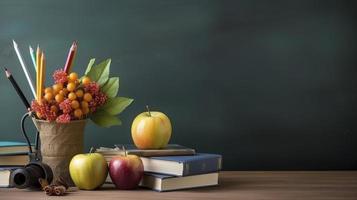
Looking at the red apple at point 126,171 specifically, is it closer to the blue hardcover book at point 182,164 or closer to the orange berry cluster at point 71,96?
the blue hardcover book at point 182,164

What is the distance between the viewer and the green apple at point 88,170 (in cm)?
136

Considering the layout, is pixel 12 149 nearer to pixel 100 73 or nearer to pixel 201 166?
pixel 100 73

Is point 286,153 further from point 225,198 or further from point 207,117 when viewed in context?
point 225,198

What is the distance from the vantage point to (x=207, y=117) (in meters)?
1.76

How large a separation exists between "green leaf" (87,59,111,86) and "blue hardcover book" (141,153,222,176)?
24 cm

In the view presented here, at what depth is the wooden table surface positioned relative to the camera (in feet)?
4.33

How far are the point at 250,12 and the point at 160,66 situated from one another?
1.03 ft

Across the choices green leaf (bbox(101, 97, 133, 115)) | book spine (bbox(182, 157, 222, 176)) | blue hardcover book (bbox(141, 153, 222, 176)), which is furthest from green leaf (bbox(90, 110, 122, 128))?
book spine (bbox(182, 157, 222, 176))

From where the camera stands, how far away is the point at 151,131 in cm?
149

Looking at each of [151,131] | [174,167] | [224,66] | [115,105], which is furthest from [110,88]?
[224,66]

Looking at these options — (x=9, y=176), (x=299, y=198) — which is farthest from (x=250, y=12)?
(x=9, y=176)

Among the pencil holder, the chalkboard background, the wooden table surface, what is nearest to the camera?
the wooden table surface

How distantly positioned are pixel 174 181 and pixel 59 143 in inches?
11.8

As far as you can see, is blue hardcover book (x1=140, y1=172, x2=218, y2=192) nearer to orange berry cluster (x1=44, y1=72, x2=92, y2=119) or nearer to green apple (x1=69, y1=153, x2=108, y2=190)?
green apple (x1=69, y1=153, x2=108, y2=190)
